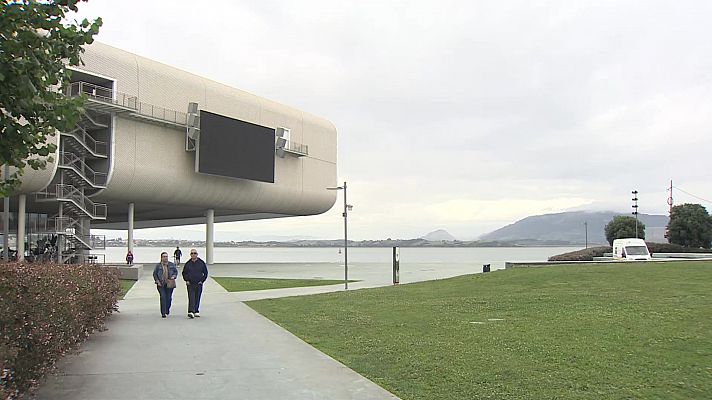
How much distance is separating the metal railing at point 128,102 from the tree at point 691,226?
2145 inches

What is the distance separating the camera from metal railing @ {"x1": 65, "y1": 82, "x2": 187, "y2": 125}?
40.0 metres

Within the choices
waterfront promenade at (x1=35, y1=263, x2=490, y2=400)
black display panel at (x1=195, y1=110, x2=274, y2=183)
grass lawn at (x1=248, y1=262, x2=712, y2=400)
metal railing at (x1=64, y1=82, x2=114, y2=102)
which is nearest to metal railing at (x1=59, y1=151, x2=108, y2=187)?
metal railing at (x1=64, y1=82, x2=114, y2=102)

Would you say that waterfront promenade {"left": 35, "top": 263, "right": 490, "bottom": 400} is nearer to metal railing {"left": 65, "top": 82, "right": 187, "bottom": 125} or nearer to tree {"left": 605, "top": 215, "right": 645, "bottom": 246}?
metal railing {"left": 65, "top": 82, "right": 187, "bottom": 125}

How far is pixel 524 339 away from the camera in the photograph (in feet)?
36.6

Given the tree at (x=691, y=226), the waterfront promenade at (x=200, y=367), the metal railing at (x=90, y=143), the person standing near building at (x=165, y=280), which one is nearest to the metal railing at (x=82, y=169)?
the metal railing at (x=90, y=143)

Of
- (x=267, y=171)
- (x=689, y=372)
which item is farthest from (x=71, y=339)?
(x=267, y=171)

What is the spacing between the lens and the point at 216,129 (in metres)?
49.1

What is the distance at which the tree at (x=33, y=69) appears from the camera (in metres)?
5.11

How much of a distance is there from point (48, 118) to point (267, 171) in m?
48.9

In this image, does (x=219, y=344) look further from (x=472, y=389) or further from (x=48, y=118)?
(x=48, y=118)

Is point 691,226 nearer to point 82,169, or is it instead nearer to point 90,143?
point 90,143

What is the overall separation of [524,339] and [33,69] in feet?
29.3

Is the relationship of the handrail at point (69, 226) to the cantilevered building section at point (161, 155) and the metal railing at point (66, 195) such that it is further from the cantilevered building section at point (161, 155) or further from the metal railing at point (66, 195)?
the metal railing at point (66, 195)

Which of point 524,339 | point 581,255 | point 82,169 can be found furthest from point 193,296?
point 581,255
